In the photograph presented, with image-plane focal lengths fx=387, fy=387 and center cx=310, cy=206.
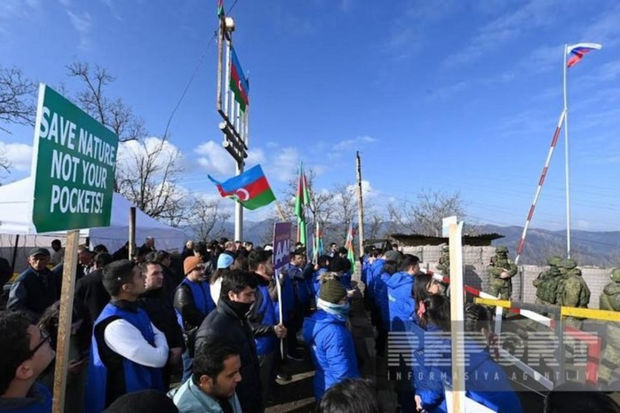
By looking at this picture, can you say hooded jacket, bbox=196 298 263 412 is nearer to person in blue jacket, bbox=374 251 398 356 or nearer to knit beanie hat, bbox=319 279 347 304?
knit beanie hat, bbox=319 279 347 304

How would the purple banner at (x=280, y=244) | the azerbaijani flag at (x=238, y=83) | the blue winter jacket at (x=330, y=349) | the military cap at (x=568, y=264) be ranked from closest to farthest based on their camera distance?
the blue winter jacket at (x=330, y=349), the purple banner at (x=280, y=244), the military cap at (x=568, y=264), the azerbaijani flag at (x=238, y=83)

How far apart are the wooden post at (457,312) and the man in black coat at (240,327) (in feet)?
4.72

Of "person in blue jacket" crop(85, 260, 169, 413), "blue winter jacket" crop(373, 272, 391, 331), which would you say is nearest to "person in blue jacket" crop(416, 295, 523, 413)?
"person in blue jacket" crop(85, 260, 169, 413)

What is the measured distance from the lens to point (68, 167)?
2357 mm

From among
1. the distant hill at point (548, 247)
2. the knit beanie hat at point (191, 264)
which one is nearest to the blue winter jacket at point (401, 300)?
the knit beanie hat at point (191, 264)

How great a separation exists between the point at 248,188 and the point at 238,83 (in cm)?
533

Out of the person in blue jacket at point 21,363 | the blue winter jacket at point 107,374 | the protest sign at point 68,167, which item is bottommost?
the blue winter jacket at point 107,374

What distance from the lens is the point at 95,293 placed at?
4.54 metres

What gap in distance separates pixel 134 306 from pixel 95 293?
2201 millimetres

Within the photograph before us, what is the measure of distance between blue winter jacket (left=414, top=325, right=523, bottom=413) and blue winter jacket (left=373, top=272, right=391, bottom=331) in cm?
345

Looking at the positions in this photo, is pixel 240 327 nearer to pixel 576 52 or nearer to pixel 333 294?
pixel 333 294

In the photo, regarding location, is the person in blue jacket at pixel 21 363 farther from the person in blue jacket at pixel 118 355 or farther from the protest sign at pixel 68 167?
the person in blue jacket at pixel 118 355

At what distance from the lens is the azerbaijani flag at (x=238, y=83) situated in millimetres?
11703

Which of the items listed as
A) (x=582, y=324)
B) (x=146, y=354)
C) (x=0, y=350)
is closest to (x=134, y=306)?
(x=146, y=354)
